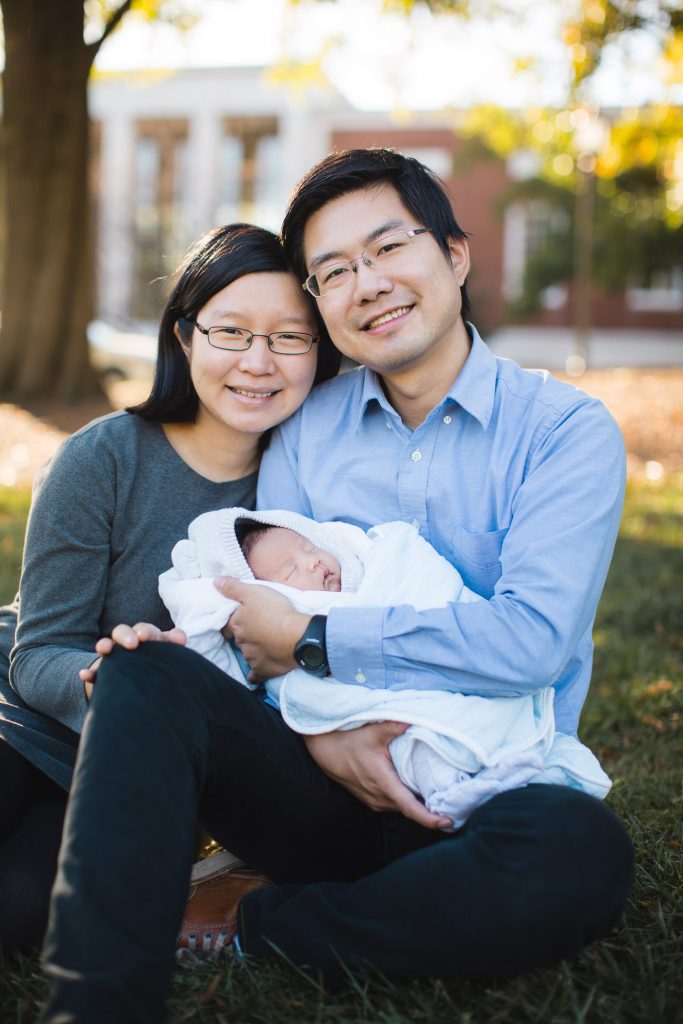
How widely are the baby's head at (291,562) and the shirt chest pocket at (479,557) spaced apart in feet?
1.07

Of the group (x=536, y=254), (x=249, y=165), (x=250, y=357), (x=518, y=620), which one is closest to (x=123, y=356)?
(x=536, y=254)

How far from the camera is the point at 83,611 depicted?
2.60 metres

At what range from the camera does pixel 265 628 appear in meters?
2.35

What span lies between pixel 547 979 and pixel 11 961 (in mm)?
1173

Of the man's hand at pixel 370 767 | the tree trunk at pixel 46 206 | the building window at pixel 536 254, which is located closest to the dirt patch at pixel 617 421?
the tree trunk at pixel 46 206

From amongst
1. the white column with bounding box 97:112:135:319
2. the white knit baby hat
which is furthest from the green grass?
the white column with bounding box 97:112:135:319

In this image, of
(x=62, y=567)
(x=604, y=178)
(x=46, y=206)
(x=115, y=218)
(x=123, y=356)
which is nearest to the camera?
(x=62, y=567)

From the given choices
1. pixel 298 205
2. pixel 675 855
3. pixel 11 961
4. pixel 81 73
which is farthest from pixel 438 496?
pixel 81 73

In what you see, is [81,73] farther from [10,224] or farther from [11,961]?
[11,961]

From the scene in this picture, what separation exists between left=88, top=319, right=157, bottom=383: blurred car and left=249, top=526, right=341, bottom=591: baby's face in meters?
13.2

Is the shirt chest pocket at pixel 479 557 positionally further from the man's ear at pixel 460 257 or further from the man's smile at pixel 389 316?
the man's ear at pixel 460 257

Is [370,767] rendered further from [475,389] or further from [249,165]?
[249,165]

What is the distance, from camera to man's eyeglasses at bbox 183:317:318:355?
2.81m

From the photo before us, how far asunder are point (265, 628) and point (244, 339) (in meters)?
0.89
